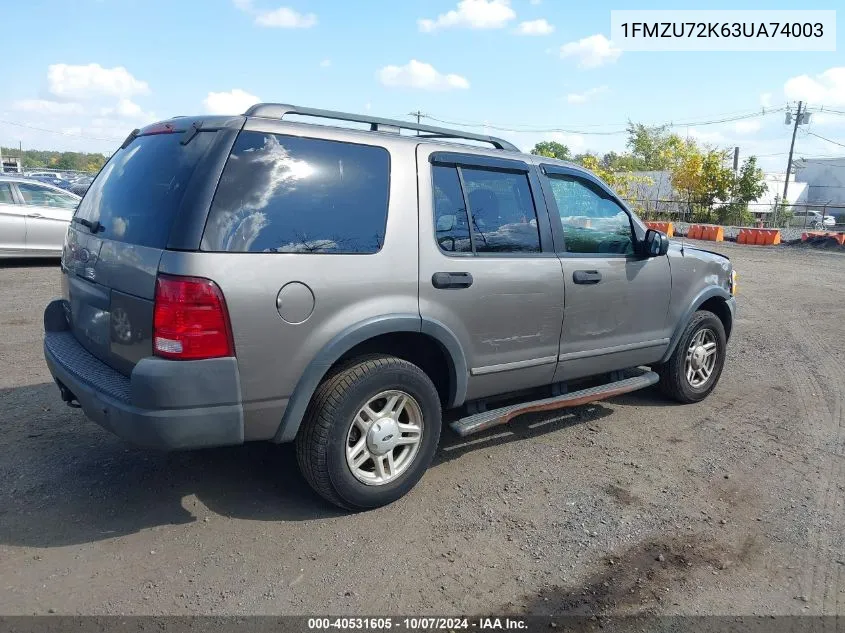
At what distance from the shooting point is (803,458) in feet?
15.0

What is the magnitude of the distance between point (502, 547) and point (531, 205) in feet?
7.09

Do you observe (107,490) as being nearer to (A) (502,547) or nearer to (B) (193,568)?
(B) (193,568)

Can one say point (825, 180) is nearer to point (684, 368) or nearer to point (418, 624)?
point (684, 368)

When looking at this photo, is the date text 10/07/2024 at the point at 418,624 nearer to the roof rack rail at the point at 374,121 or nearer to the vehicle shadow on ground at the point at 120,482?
the vehicle shadow on ground at the point at 120,482

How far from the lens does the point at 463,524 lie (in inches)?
139

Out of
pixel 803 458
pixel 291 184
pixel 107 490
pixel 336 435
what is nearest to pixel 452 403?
pixel 336 435

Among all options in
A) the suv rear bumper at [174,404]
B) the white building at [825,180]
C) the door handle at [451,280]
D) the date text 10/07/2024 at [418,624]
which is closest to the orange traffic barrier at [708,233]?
the door handle at [451,280]

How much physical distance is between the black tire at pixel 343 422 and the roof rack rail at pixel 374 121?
1.36m

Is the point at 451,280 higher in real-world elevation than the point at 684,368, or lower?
higher

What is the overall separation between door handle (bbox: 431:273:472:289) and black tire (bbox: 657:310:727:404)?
2.41m

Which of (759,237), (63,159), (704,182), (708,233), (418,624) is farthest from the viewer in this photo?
(63,159)

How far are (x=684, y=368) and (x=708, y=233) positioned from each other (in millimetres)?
23345

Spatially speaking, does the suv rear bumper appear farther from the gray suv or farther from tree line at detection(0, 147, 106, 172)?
tree line at detection(0, 147, 106, 172)

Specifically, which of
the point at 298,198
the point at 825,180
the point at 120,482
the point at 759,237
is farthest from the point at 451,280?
the point at 825,180
